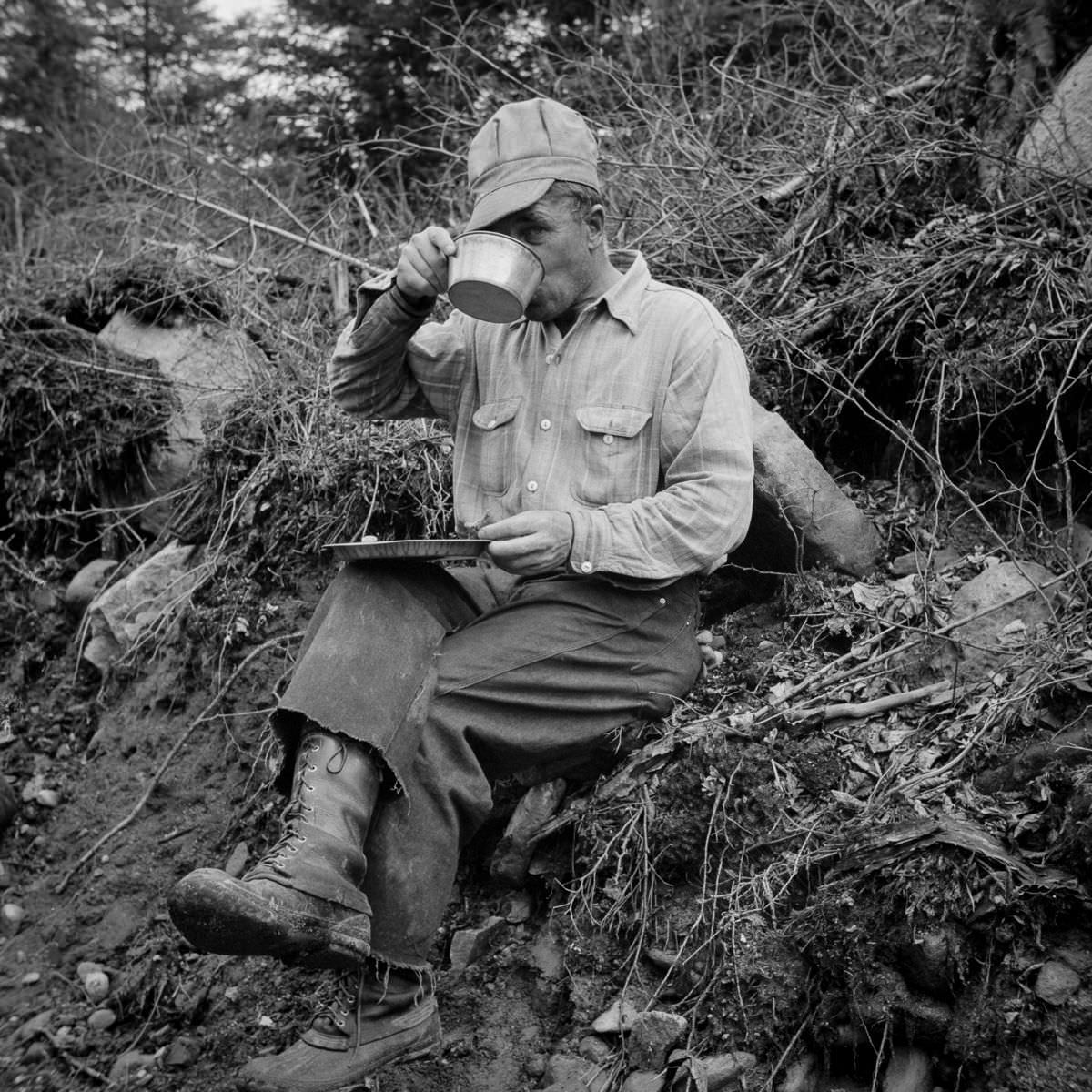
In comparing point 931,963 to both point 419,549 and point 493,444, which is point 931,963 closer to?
point 419,549

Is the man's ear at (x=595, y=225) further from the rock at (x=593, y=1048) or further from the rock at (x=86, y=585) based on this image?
the rock at (x=86, y=585)

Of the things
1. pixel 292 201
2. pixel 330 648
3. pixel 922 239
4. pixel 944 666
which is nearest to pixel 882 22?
pixel 922 239

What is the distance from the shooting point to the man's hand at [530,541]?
2645 mm

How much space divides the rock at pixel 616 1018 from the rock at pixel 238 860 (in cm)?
129

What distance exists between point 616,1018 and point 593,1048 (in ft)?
0.27

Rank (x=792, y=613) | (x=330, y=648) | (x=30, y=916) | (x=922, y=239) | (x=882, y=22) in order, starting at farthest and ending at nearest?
1. (x=882, y=22)
2. (x=922, y=239)
3. (x=30, y=916)
4. (x=792, y=613)
5. (x=330, y=648)

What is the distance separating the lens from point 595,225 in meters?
2.98

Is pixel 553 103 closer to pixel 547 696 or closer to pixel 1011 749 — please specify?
pixel 547 696

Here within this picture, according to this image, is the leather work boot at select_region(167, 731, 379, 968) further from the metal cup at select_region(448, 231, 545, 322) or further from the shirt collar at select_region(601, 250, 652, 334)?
the shirt collar at select_region(601, 250, 652, 334)

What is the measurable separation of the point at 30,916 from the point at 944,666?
2.87 meters

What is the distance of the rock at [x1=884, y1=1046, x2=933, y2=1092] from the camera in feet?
7.70

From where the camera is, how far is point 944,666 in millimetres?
3225

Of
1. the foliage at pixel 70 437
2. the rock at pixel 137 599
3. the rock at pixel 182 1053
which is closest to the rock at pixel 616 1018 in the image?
the rock at pixel 182 1053

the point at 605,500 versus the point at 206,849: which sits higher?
the point at 605,500
